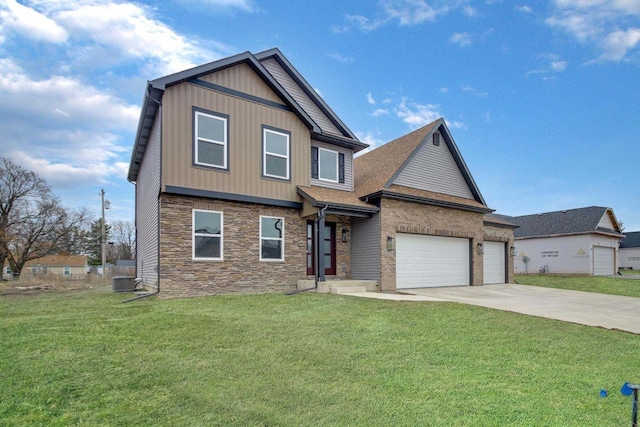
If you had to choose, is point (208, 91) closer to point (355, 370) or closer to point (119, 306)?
point (119, 306)

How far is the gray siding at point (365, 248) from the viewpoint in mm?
13234

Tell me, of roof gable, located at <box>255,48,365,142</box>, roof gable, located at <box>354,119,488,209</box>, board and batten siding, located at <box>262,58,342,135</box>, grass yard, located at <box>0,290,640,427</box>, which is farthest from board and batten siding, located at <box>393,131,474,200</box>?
grass yard, located at <box>0,290,640,427</box>

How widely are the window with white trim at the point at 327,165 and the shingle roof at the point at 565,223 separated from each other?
18.4 meters

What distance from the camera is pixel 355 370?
15.1 ft

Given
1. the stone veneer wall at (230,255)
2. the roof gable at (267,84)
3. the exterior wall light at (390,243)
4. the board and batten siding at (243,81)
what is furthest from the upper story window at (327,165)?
the exterior wall light at (390,243)

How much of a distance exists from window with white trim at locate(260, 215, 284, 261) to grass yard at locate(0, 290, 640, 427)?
4.28 metres

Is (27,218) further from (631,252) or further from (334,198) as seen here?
(631,252)

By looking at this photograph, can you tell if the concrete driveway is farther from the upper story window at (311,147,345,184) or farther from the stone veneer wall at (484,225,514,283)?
the upper story window at (311,147,345,184)

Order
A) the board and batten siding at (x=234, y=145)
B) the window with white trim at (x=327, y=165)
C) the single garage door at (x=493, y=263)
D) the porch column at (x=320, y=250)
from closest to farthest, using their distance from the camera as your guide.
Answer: the board and batten siding at (x=234, y=145)
the porch column at (x=320, y=250)
the window with white trim at (x=327, y=165)
the single garage door at (x=493, y=263)

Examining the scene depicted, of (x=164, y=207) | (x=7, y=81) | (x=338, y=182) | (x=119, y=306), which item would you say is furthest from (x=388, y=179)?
Result: (x=7, y=81)

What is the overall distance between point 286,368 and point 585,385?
147 inches

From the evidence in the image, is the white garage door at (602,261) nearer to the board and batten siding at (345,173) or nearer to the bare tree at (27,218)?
the board and batten siding at (345,173)

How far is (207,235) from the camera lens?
1089 cm

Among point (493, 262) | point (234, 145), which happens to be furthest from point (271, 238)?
point (493, 262)
